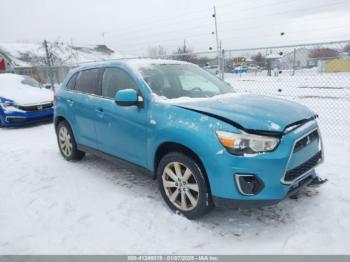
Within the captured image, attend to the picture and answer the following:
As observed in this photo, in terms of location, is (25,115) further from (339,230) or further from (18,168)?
(339,230)

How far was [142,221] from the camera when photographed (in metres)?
3.24

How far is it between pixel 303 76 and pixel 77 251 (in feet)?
27.4

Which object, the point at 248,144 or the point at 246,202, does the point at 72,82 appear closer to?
the point at 248,144

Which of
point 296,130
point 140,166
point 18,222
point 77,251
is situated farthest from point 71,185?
point 296,130

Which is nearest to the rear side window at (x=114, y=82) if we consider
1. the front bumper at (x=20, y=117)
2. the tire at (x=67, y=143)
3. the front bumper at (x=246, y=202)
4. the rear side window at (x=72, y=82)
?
the rear side window at (x=72, y=82)

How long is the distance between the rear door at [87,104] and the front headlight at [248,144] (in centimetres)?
220

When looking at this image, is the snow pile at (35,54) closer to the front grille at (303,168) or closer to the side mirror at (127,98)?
the side mirror at (127,98)

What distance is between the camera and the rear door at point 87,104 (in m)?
4.37

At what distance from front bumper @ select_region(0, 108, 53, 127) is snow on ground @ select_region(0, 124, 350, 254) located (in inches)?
168

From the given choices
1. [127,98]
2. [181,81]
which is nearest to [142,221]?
[127,98]

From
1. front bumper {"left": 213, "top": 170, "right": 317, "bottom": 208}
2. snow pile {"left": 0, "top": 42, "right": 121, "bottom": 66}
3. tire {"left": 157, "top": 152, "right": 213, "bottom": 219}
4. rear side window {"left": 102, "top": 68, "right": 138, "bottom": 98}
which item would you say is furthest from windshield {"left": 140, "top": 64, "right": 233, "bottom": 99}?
snow pile {"left": 0, "top": 42, "right": 121, "bottom": 66}

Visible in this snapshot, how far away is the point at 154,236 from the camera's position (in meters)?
2.96

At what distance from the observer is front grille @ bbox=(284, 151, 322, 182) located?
9.18 ft

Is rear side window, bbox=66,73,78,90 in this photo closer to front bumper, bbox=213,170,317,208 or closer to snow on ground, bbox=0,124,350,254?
snow on ground, bbox=0,124,350,254
